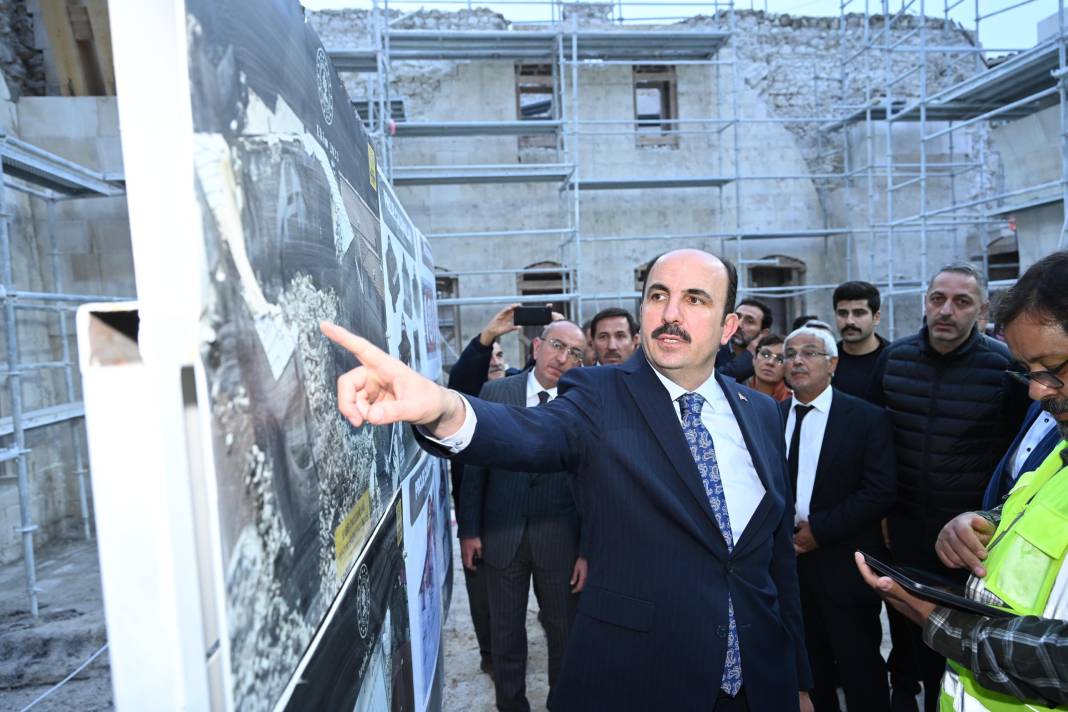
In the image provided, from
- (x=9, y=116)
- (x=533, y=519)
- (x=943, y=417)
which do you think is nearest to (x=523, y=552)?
(x=533, y=519)

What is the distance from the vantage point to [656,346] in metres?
1.89

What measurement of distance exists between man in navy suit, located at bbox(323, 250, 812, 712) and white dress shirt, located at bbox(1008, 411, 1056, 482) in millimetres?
A: 882

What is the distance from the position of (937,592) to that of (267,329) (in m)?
1.47

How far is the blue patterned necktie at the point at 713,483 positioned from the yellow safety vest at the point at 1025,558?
1.63 feet

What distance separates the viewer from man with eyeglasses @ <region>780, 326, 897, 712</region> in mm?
3084

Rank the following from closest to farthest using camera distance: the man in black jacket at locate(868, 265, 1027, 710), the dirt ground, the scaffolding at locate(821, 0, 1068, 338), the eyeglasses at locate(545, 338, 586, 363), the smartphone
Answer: the smartphone → the man in black jacket at locate(868, 265, 1027, 710) → the eyeglasses at locate(545, 338, 586, 363) → the dirt ground → the scaffolding at locate(821, 0, 1068, 338)

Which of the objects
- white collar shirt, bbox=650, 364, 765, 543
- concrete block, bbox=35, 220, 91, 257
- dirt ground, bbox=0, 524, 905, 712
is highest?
concrete block, bbox=35, 220, 91, 257

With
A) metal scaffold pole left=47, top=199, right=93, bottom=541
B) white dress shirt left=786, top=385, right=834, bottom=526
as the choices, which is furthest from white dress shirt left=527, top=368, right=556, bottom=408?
metal scaffold pole left=47, top=199, right=93, bottom=541

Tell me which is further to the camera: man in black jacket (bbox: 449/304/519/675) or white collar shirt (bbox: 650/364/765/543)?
man in black jacket (bbox: 449/304/519/675)

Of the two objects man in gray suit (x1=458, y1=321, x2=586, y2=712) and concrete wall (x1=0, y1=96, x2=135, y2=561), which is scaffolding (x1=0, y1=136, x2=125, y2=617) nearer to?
concrete wall (x1=0, y1=96, x2=135, y2=561)

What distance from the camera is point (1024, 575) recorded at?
1429 millimetres

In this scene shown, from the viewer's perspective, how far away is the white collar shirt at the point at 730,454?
1.92m

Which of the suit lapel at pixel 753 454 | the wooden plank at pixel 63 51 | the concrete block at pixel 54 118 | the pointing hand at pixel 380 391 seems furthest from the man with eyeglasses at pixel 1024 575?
the wooden plank at pixel 63 51

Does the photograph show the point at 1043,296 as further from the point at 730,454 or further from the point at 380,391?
the point at 380,391
